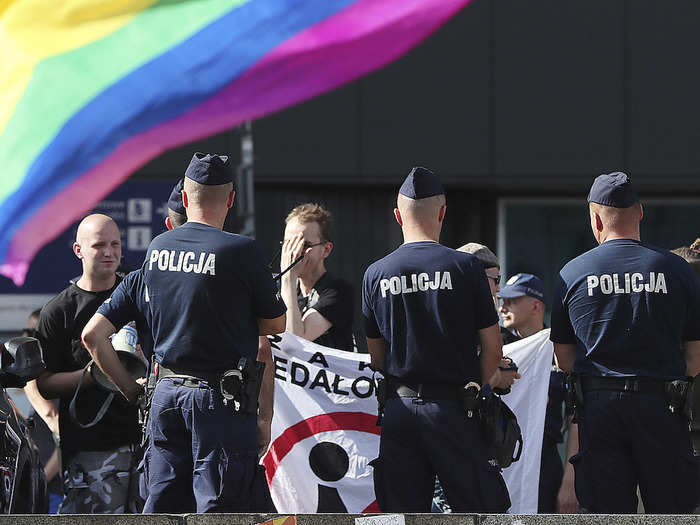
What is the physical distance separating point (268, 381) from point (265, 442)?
277 mm

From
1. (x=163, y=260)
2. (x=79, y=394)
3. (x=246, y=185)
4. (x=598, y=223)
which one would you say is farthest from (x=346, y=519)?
(x=246, y=185)

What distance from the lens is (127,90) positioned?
1055 centimetres

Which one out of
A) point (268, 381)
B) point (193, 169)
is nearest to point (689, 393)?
point (268, 381)

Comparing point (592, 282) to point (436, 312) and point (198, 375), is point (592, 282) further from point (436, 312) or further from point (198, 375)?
point (198, 375)

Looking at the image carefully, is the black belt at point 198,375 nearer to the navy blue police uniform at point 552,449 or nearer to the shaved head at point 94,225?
the shaved head at point 94,225

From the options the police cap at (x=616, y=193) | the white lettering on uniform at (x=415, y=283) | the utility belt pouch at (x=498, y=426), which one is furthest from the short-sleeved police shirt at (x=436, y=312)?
the police cap at (x=616, y=193)

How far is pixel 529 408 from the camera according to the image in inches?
248

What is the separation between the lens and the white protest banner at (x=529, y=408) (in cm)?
625

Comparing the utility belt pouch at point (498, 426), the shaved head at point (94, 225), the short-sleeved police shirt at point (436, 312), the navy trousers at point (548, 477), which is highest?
the shaved head at point (94, 225)

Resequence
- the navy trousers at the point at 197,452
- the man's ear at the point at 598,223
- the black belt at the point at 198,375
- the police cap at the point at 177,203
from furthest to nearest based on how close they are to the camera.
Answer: the police cap at the point at 177,203, the man's ear at the point at 598,223, the black belt at the point at 198,375, the navy trousers at the point at 197,452

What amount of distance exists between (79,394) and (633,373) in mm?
2932

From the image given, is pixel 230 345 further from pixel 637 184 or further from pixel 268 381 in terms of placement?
pixel 637 184

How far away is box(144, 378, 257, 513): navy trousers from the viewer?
15.6 ft

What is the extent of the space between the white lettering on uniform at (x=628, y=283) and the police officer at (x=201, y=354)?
4.50 ft
